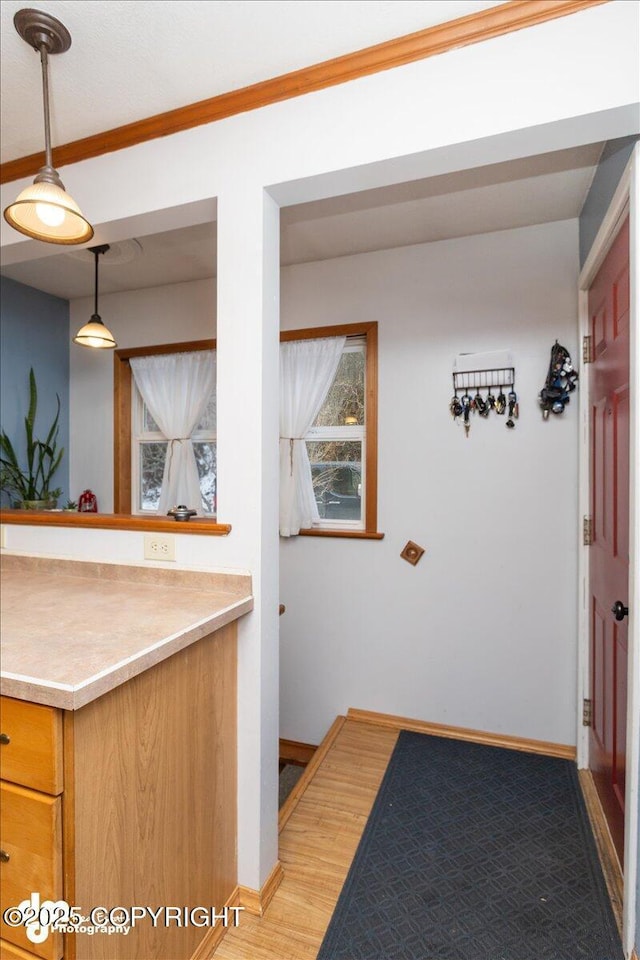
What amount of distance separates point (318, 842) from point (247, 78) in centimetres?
256

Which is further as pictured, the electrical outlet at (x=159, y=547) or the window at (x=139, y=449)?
the window at (x=139, y=449)

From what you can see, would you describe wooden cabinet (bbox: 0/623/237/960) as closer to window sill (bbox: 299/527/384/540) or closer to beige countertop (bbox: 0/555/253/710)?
beige countertop (bbox: 0/555/253/710)

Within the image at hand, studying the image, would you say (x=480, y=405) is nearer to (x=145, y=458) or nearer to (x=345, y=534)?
(x=345, y=534)

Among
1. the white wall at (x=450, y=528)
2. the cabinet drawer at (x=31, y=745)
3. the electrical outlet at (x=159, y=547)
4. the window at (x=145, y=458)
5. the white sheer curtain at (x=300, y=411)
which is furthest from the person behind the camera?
the window at (x=145, y=458)

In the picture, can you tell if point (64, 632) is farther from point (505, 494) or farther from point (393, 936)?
point (505, 494)

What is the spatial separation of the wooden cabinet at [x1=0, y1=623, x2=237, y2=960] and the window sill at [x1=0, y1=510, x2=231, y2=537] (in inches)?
13.4

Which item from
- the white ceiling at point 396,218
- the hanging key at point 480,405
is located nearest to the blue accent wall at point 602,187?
the white ceiling at point 396,218

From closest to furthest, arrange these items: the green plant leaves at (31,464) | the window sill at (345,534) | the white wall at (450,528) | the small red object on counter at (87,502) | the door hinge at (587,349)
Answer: the door hinge at (587,349) < the white wall at (450,528) < the window sill at (345,534) < the green plant leaves at (31,464) < the small red object on counter at (87,502)

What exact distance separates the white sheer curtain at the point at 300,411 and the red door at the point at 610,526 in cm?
134

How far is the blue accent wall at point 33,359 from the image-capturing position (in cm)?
310

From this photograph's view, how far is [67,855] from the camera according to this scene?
3.08 feet

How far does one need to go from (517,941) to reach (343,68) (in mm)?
2570

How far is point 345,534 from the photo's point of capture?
2732 mm

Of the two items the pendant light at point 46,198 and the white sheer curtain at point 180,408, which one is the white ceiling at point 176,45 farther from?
the white sheer curtain at point 180,408
